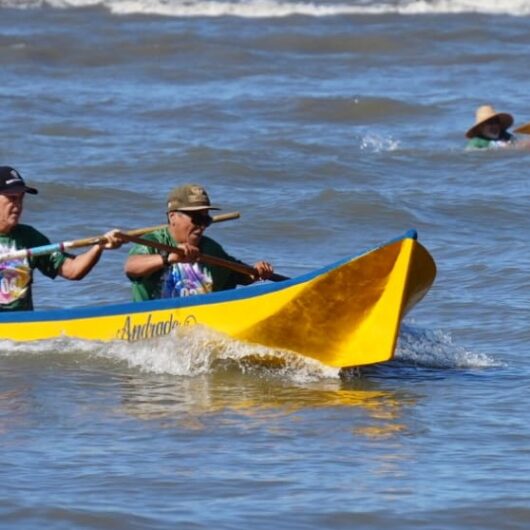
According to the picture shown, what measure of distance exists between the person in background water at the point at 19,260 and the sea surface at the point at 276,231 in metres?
0.36

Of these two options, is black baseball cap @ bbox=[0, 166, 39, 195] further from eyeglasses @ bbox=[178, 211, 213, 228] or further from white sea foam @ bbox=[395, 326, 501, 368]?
white sea foam @ bbox=[395, 326, 501, 368]

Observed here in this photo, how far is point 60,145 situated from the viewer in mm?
19641

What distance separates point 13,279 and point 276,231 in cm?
528

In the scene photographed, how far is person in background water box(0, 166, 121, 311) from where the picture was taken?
32.5ft

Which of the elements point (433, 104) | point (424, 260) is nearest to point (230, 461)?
point (424, 260)

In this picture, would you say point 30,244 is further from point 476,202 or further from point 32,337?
point 476,202

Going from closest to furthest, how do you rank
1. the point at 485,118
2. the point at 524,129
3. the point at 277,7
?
the point at 485,118 → the point at 524,129 → the point at 277,7

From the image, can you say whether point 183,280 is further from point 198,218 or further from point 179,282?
point 198,218

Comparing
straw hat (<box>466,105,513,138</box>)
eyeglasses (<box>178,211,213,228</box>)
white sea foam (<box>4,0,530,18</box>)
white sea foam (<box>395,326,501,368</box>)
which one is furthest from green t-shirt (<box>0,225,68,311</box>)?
white sea foam (<box>4,0,530,18</box>)

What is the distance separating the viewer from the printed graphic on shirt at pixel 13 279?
10203 mm

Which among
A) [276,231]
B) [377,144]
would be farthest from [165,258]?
[377,144]

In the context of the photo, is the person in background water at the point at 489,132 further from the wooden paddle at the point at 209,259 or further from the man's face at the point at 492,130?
the wooden paddle at the point at 209,259

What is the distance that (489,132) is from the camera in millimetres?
19094

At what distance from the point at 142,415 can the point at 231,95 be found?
47.6 feet
